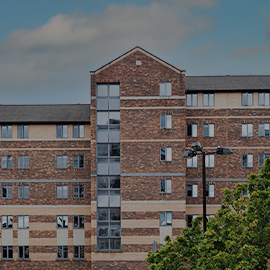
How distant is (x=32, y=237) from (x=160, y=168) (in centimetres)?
1270

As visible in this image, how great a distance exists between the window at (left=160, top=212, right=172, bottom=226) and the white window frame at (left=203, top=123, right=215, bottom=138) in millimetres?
7261

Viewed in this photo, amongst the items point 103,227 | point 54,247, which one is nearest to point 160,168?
point 103,227

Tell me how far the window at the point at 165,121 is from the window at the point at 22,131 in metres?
12.0

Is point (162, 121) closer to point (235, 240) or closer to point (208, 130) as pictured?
point (208, 130)

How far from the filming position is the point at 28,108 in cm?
2931

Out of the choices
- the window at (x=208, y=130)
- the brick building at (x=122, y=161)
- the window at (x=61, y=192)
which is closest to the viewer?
the brick building at (x=122, y=161)

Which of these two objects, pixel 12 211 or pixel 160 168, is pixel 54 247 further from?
pixel 160 168

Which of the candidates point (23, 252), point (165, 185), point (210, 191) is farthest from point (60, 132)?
point (210, 191)

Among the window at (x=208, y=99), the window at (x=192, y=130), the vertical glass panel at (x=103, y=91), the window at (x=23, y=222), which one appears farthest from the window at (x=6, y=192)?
the window at (x=208, y=99)

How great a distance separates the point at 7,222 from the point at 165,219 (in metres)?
13.8

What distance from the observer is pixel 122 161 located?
24.2m

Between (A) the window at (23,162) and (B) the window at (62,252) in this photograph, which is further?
(A) the window at (23,162)

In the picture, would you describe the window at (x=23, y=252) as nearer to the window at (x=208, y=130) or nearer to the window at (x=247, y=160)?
the window at (x=208, y=130)

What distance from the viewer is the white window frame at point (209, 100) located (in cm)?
2577
